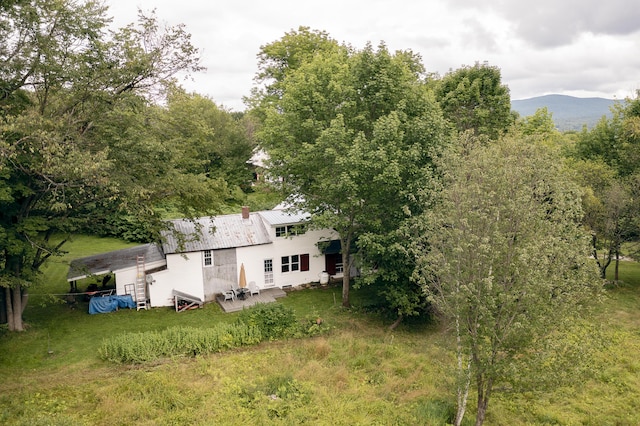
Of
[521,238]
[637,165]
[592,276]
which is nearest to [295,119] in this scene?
[521,238]

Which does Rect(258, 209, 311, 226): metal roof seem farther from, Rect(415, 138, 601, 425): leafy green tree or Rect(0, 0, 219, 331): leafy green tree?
Rect(415, 138, 601, 425): leafy green tree

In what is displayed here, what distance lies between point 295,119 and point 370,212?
580 cm

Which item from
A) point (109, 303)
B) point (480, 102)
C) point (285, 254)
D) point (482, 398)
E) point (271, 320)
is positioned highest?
point (480, 102)

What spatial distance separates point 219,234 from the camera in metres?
22.8

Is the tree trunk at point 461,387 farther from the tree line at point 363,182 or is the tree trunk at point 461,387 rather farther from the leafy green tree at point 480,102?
the leafy green tree at point 480,102

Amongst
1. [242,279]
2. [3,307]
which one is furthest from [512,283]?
[3,307]

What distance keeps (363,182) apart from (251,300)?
8.61 m

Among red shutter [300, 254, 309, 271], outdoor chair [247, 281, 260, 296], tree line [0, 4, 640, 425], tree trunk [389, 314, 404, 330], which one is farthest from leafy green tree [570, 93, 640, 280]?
outdoor chair [247, 281, 260, 296]

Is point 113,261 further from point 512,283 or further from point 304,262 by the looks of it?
point 512,283

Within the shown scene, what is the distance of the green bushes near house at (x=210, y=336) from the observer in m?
15.7

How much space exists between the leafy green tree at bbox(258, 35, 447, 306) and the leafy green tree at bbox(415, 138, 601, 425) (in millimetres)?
6538

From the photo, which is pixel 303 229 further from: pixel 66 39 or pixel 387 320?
pixel 66 39

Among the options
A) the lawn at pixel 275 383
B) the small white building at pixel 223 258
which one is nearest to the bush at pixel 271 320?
the lawn at pixel 275 383

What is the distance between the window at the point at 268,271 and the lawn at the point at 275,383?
14.9 ft
